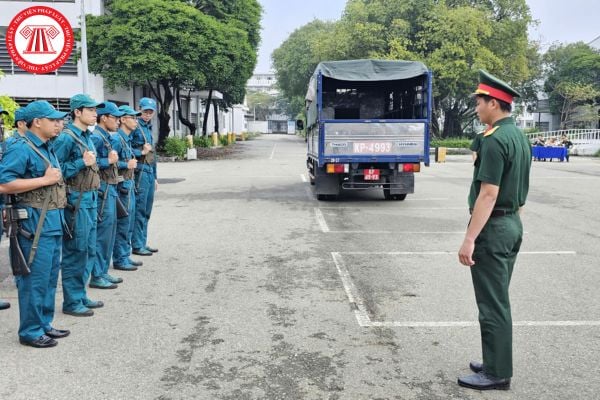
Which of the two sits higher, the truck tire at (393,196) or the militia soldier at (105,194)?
the militia soldier at (105,194)

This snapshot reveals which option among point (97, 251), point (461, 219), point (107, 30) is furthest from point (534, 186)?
point (107, 30)

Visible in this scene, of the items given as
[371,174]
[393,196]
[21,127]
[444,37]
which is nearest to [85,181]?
[21,127]

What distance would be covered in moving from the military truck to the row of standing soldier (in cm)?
532

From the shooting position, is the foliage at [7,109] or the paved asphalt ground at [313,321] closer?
the paved asphalt ground at [313,321]

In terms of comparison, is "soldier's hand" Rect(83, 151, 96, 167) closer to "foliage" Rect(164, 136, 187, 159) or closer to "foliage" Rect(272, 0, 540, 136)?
"foliage" Rect(164, 136, 187, 159)

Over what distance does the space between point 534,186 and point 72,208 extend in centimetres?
1431

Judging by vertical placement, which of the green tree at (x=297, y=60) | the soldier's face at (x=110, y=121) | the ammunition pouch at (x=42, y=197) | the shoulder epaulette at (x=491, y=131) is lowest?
the ammunition pouch at (x=42, y=197)

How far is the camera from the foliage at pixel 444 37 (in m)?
34.9

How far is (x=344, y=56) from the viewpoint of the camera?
38.3 m

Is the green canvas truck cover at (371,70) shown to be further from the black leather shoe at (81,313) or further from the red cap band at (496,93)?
the red cap band at (496,93)

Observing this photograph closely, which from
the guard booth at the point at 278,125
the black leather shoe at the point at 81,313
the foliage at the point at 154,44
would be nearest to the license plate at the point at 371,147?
the black leather shoe at the point at 81,313

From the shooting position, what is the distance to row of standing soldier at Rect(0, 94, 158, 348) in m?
4.30

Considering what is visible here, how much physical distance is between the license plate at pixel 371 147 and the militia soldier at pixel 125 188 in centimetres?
576

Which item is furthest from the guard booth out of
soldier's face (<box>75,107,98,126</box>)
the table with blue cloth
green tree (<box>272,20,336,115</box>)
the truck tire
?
soldier's face (<box>75,107,98,126</box>)
